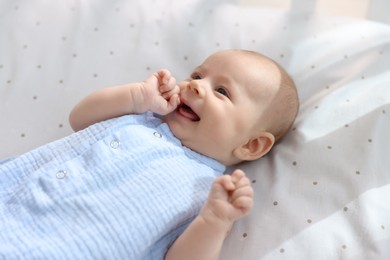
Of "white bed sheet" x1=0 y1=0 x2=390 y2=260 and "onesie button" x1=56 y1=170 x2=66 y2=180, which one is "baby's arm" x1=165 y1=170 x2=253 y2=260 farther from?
"onesie button" x1=56 y1=170 x2=66 y2=180

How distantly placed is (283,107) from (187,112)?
8.0 inches

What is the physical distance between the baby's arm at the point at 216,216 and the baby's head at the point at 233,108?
19cm

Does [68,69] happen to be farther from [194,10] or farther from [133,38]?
[194,10]

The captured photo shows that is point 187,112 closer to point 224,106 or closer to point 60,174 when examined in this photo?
point 224,106

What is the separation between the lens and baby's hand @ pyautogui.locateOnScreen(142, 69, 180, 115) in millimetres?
1181

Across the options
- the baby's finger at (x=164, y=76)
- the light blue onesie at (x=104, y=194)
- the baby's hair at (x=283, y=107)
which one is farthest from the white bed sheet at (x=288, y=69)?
the baby's finger at (x=164, y=76)

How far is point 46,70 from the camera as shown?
1.44 metres

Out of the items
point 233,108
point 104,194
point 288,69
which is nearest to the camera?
point 104,194

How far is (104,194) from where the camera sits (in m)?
1.08

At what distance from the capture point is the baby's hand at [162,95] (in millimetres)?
1181

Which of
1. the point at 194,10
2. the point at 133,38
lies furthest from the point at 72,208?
the point at 194,10

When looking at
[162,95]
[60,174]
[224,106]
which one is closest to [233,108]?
[224,106]

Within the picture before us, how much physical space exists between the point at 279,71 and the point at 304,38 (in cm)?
29

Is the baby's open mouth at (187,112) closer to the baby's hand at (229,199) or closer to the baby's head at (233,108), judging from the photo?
the baby's head at (233,108)
